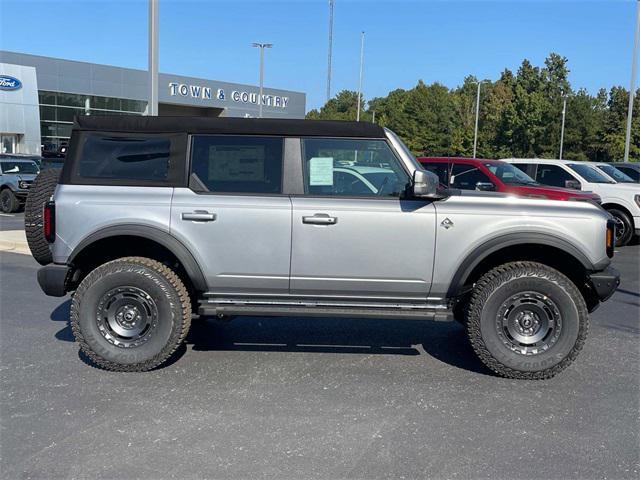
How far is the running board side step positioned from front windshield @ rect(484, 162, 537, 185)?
7.57m

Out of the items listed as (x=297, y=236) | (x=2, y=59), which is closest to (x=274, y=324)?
(x=297, y=236)

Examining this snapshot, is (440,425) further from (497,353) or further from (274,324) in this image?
(274,324)

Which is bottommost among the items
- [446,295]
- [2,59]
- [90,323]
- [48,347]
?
[48,347]

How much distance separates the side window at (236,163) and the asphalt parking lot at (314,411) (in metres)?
1.52

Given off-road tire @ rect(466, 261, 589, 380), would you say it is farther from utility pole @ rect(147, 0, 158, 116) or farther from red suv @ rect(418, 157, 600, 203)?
utility pole @ rect(147, 0, 158, 116)

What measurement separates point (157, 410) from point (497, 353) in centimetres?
261

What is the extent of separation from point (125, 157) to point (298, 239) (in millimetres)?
1611

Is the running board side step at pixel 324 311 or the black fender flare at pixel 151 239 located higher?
the black fender flare at pixel 151 239

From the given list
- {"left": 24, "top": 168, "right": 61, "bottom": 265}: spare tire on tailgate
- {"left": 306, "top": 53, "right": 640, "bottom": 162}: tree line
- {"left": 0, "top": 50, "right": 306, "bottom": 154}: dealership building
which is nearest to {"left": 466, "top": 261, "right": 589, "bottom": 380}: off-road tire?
{"left": 24, "top": 168, "right": 61, "bottom": 265}: spare tire on tailgate

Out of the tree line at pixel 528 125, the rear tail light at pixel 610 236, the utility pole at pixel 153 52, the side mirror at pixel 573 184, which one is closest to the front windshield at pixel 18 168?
the utility pole at pixel 153 52

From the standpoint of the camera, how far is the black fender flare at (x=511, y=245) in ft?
16.5

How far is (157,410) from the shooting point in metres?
4.44

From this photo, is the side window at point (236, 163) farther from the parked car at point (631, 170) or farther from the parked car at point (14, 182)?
the parked car at point (631, 170)

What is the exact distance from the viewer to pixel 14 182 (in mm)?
19031
